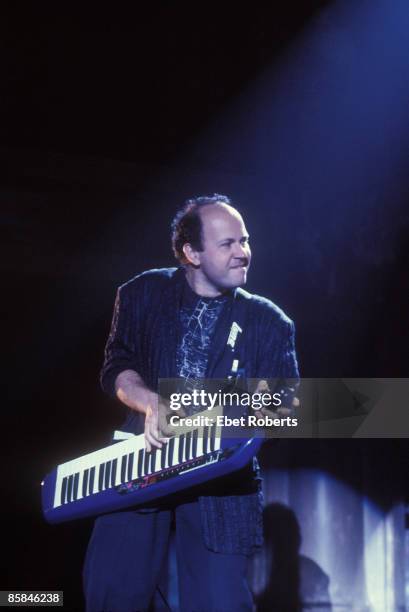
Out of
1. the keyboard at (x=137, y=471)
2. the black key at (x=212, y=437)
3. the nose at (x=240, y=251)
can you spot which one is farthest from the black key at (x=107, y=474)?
the nose at (x=240, y=251)

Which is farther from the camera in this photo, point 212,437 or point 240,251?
point 240,251

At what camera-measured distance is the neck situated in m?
2.71

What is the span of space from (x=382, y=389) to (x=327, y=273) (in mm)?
639

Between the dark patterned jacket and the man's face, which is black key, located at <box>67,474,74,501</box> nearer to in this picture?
the dark patterned jacket

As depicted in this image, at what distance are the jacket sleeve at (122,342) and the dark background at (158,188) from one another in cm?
56

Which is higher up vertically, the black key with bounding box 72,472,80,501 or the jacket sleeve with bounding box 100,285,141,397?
the jacket sleeve with bounding box 100,285,141,397

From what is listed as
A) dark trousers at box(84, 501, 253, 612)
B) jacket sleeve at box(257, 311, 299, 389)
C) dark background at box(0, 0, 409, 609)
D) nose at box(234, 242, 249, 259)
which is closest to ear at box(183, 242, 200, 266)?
nose at box(234, 242, 249, 259)

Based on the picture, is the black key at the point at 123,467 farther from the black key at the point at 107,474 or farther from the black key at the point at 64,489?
the black key at the point at 64,489

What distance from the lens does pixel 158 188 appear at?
349 cm

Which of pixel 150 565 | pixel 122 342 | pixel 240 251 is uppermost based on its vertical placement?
pixel 240 251

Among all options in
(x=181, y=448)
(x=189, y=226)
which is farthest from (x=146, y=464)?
(x=189, y=226)

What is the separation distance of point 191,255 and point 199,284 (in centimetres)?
13

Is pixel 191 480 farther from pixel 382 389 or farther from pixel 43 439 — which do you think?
Result: pixel 382 389

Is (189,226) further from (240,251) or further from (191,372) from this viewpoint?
(191,372)
